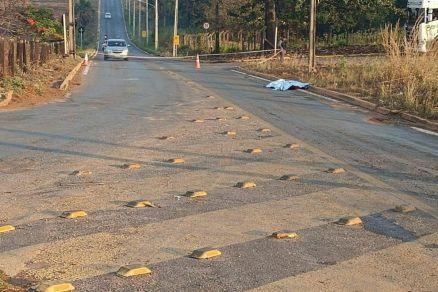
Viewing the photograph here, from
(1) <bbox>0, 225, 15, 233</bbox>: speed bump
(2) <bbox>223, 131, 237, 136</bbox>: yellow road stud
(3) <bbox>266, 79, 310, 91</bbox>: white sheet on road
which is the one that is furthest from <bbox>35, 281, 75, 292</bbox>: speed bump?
(3) <bbox>266, 79, 310, 91</bbox>: white sheet on road

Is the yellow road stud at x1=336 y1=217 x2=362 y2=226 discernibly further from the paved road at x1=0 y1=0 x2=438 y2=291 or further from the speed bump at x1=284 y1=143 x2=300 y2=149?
the speed bump at x1=284 y1=143 x2=300 y2=149

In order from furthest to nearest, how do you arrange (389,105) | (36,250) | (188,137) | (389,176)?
(389,105)
(188,137)
(389,176)
(36,250)

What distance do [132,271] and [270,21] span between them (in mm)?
46773

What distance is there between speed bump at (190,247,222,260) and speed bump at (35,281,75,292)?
3.42ft

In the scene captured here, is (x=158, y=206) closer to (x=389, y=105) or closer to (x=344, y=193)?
(x=344, y=193)

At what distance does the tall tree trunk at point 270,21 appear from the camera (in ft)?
164

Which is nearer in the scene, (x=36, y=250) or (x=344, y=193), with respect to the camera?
(x=36, y=250)

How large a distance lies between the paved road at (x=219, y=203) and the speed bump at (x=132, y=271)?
8cm

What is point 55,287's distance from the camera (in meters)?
4.29

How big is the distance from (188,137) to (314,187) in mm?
3901

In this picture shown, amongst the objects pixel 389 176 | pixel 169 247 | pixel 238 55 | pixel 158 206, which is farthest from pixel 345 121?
pixel 238 55

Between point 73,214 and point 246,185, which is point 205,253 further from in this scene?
point 246,185

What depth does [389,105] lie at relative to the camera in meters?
16.0

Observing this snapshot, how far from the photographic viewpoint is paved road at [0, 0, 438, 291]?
4.70 metres
